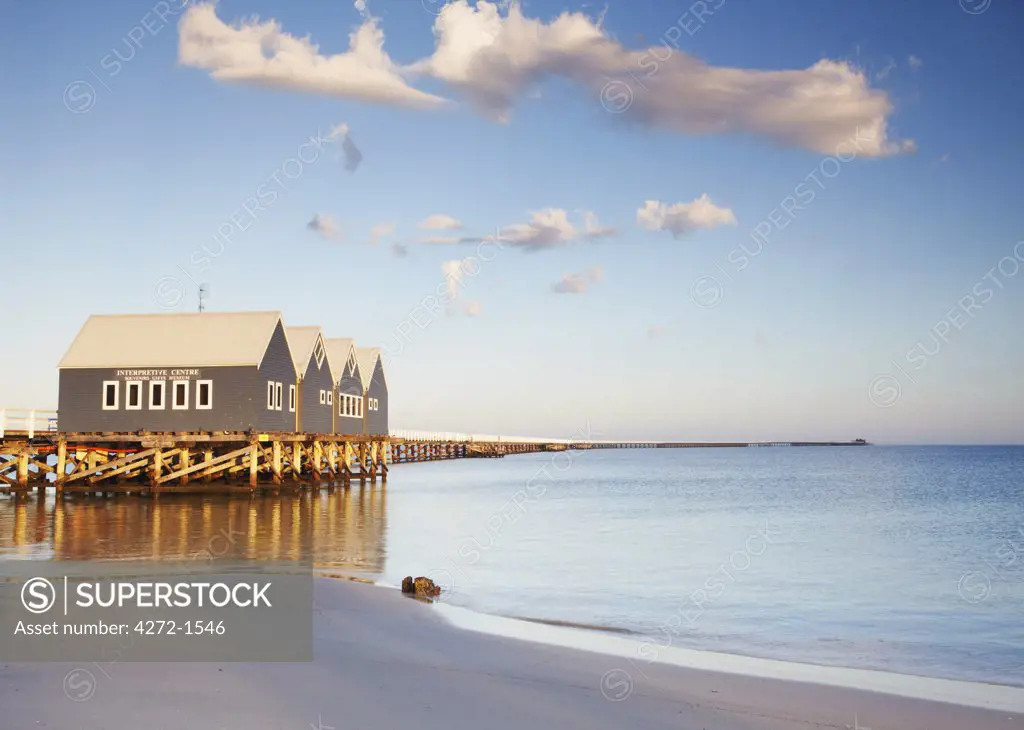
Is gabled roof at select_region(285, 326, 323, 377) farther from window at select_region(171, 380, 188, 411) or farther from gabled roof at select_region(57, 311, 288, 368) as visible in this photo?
window at select_region(171, 380, 188, 411)

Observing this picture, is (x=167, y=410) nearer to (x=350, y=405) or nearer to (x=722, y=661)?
(x=350, y=405)

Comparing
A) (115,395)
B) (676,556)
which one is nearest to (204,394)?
(115,395)

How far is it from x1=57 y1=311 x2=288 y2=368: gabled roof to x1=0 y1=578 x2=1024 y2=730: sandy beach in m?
31.2

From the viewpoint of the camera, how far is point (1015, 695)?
34.5 ft

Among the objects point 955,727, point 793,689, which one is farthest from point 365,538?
point 955,727

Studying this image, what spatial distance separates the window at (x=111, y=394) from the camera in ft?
133

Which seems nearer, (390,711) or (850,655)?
(390,711)

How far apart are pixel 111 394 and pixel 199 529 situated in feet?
58.0

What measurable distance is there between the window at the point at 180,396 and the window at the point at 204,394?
0.52 m

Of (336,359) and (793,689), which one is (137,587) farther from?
(336,359)

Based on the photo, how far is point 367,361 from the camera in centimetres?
6197

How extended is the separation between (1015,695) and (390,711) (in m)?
7.23

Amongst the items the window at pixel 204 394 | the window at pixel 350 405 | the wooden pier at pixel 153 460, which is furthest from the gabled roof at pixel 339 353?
the window at pixel 204 394

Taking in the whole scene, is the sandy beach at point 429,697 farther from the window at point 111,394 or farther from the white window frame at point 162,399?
the window at point 111,394
